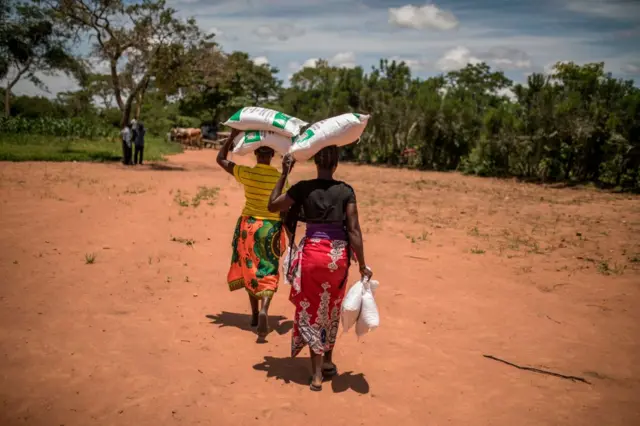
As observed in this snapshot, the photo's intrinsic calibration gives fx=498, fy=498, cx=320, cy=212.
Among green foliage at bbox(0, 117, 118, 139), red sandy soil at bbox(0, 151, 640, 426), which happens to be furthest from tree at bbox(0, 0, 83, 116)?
red sandy soil at bbox(0, 151, 640, 426)

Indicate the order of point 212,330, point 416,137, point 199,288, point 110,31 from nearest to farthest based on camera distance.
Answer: point 212,330 → point 199,288 → point 110,31 → point 416,137

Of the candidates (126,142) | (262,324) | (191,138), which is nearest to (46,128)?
(126,142)

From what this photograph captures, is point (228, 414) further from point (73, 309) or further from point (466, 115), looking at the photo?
point (466, 115)

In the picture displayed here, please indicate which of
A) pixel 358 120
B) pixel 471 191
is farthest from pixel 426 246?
pixel 471 191

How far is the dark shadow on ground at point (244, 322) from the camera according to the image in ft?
16.4

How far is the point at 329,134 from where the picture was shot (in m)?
3.51

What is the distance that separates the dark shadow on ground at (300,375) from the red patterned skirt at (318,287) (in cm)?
35

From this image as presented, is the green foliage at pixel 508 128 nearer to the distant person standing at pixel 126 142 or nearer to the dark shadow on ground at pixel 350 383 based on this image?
the distant person standing at pixel 126 142

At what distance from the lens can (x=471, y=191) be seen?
52.4 ft

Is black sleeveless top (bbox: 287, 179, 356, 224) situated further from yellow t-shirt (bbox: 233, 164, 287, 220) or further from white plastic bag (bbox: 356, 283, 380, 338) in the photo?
yellow t-shirt (bbox: 233, 164, 287, 220)

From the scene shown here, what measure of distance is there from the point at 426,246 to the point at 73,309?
5521 millimetres

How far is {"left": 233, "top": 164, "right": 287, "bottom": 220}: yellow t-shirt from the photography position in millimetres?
4547

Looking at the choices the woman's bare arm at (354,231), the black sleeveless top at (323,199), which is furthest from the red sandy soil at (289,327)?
the black sleeveless top at (323,199)

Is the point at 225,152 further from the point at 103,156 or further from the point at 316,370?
the point at 103,156
